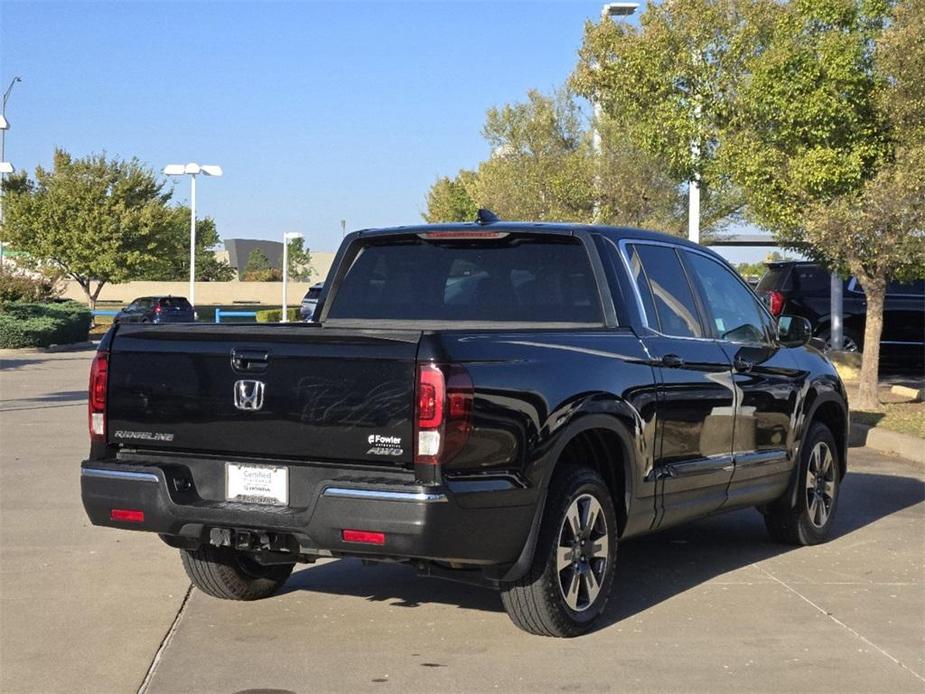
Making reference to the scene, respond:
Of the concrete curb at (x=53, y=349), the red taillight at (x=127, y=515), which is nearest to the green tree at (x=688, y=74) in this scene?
the red taillight at (x=127, y=515)

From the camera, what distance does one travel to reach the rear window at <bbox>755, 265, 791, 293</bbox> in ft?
79.0

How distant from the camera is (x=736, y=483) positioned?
756 cm

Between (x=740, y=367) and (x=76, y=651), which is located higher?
(x=740, y=367)

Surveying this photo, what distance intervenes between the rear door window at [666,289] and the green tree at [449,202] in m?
55.5

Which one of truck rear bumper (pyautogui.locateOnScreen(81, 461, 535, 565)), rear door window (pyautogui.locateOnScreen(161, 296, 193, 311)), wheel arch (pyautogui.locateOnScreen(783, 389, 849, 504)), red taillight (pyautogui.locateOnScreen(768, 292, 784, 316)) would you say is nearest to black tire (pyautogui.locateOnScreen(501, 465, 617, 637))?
truck rear bumper (pyautogui.locateOnScreen(81, 461, 535, 565))

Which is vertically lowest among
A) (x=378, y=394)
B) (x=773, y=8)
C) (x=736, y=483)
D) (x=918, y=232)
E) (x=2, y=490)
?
(x=2, y=490)

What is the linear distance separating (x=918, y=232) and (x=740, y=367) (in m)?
9.30

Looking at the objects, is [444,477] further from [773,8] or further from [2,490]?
[773,8]

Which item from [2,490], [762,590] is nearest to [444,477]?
[762,590]

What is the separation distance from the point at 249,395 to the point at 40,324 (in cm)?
3235

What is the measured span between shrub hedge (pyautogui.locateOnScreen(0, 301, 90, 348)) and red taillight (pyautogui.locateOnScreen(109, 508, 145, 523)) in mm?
30967

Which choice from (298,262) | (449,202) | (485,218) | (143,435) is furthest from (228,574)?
(298,262)

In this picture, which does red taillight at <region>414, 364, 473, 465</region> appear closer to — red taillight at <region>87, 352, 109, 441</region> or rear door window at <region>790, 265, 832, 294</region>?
red taillight at <region>87, 352, 109, 441</region>

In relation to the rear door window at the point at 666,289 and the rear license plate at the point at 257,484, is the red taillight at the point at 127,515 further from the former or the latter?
the rear door window at the point at 666,289
